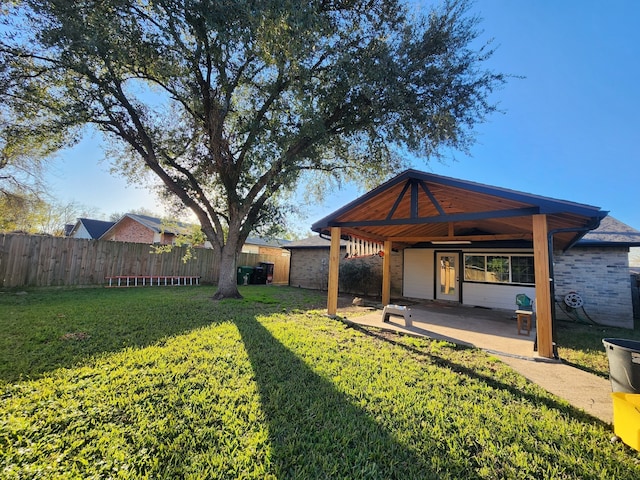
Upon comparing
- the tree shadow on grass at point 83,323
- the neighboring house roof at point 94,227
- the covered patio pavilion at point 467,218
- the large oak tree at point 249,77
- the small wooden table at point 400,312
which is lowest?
the tree shadow on grass at point 83,323

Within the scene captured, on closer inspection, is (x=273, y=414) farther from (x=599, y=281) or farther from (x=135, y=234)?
(x=135, y=234)

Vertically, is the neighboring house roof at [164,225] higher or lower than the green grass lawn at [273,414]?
higher

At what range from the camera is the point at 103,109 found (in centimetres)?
823

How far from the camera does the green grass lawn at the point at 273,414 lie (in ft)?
6.55

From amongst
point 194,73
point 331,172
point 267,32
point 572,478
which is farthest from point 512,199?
point 194,73

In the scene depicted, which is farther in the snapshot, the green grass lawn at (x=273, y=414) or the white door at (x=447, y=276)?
the white door at (x=447, y=276)

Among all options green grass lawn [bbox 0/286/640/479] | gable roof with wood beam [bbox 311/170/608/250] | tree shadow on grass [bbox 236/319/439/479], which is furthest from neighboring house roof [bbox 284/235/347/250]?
tree shadow on grass [bbox 236/319/439/479]

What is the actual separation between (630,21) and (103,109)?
13742 mm

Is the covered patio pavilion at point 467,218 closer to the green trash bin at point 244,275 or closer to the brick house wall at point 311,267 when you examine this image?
the brick house wall at point 311,267

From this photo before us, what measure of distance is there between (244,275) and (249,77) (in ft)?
35.1

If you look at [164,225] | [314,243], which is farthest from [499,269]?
[164,225]

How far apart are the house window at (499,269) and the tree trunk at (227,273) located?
9407 mm

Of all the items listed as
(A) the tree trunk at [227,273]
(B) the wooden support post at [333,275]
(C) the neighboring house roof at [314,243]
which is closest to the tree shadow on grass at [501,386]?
(B) the wooden support post at [333,275]

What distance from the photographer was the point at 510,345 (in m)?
5.30
